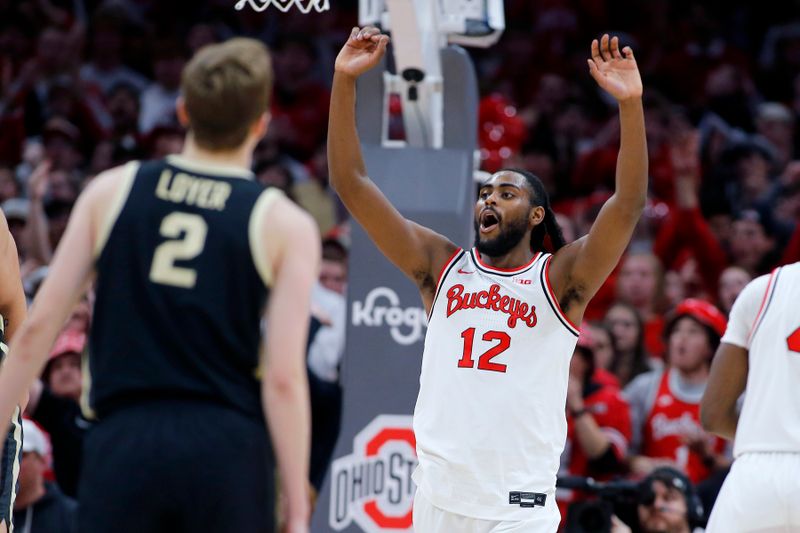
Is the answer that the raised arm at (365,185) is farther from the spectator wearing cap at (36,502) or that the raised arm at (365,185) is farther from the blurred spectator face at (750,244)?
the blurred spectator face at (750,244)

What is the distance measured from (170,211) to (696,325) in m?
5.11

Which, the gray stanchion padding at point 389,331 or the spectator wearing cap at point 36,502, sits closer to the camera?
the spectator wearing cap at point 36,502

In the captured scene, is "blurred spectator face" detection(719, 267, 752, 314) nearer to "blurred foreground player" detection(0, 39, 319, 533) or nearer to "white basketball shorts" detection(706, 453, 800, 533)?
"white basketball shorts" detection(706, 453, 800, 533)

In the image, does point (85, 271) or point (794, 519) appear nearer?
point (85, 271)

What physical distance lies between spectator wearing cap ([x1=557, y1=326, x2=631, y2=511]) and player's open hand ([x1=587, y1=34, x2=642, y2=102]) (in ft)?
9.92

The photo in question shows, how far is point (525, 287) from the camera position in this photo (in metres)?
5.22

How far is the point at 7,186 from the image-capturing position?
10.9 m

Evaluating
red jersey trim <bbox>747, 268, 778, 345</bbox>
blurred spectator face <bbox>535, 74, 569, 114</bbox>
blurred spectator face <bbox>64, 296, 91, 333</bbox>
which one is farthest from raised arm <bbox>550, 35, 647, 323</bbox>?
blurred spectator face <bbox>535, 74, 569, 114</bbox>

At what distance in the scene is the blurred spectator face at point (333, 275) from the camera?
376 inches

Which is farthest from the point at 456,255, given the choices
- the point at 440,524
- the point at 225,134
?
the point at 225,134

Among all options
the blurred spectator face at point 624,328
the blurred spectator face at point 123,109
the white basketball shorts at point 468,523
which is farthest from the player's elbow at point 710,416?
the blurred spectator face at point 123,109

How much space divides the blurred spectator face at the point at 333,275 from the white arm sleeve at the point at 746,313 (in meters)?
4.45

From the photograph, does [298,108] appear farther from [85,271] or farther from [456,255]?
[85,271]

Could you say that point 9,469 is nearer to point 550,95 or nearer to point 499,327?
point 499,327
